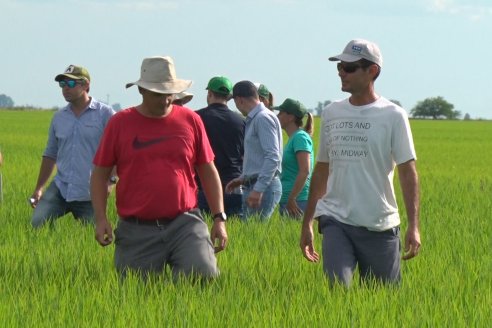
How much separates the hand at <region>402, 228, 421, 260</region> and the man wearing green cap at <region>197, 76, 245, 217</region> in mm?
3400

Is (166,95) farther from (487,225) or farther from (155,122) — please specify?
(487,225)

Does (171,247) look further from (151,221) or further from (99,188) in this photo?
(99,188)

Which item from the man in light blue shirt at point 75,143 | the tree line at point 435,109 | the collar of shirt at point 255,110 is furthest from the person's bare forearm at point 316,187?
the tree line at point 435,109

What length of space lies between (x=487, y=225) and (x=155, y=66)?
5.24m

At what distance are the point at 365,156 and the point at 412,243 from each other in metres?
0.48

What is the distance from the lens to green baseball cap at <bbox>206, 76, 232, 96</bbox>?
8.44 m

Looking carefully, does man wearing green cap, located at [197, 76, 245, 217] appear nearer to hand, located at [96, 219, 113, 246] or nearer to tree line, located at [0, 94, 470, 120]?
hand, located at [96, 219, 113, 246]

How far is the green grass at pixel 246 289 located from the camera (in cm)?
484

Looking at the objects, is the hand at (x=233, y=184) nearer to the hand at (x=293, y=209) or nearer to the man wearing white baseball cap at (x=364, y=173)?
the hand at (x=293, y=209)

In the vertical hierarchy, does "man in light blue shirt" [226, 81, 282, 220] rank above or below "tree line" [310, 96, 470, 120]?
above

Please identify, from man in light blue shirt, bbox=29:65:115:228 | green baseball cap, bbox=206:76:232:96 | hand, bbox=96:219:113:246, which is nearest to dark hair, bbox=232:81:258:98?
green baseball cap, bbox=206:76:232:96

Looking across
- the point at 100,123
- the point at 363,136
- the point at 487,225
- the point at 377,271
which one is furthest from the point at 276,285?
the point at 487,225

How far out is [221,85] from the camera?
27.7 ft

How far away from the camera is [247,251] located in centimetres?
732
